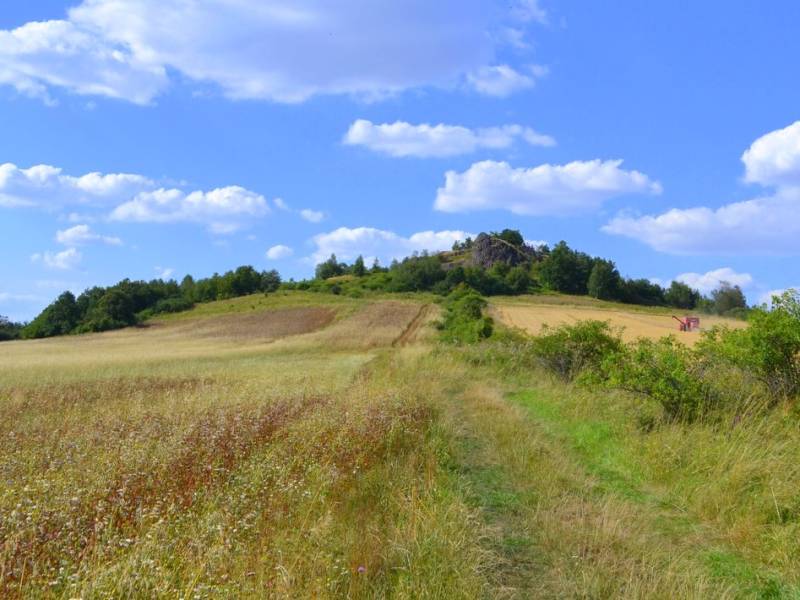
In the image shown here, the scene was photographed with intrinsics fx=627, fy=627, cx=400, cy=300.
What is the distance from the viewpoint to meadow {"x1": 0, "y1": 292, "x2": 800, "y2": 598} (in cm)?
452

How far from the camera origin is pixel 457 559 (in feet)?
16.1

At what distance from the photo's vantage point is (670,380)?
10758 millimetres

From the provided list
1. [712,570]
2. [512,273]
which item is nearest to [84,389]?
[712,570]

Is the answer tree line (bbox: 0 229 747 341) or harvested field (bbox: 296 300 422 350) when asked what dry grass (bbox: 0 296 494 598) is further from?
tree line (bbox: 0 229 747 341)

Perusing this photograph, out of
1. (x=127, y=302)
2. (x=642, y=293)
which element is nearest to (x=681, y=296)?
(x=642, y=293)

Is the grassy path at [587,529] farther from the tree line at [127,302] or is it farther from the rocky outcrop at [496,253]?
the rocky outcrop at [496,253]

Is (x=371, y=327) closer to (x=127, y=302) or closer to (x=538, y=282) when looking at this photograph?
(x=127, y=302)

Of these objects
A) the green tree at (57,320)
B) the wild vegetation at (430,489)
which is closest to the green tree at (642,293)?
the green tree at (57,320)

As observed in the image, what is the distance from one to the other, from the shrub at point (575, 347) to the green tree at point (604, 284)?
262 feet

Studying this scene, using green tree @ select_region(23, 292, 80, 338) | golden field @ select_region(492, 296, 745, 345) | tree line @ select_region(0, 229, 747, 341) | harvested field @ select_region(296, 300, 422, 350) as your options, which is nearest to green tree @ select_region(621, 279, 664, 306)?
tree line @ select_region(0, 229, 747, 341)

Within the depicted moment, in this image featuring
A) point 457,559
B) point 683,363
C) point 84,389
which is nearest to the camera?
point 457,559

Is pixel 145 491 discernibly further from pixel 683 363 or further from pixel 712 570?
pixel 683 363

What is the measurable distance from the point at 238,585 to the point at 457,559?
5.57ft

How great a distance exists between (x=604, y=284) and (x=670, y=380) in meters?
91.4
